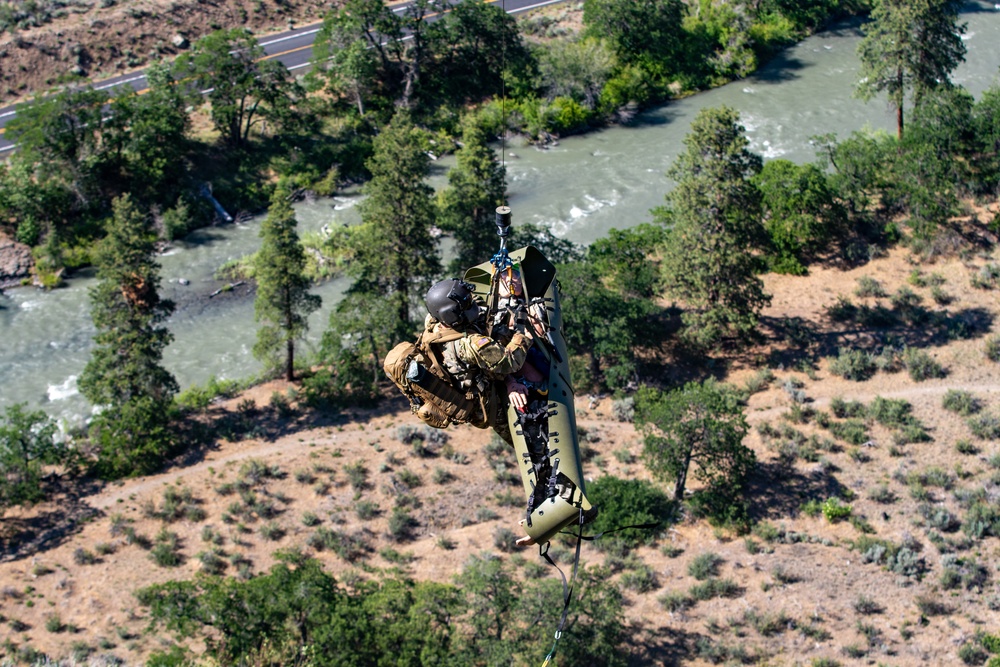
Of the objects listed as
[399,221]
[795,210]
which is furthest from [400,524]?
[795,210]

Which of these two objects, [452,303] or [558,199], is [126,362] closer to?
[558,199]

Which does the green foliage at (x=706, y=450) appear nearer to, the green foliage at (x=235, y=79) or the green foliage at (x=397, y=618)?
the green foliage at (x=397, y=618)

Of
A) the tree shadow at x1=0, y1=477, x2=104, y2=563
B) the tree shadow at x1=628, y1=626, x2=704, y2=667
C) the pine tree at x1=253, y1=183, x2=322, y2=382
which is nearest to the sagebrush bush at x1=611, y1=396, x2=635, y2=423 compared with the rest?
the tree shadow at x1=628, y1=626, x2=704, y2=667

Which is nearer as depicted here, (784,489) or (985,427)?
(784,489)

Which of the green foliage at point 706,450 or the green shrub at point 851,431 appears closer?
the green foliage at point 706,450

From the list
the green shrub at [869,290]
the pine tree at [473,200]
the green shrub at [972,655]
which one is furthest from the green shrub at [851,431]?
the pine tree at [473,200]

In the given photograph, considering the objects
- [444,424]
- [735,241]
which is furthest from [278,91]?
[444,424]

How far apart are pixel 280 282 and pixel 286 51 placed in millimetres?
29581

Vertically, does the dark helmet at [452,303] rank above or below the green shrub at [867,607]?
above

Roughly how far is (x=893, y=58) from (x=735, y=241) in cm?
1762

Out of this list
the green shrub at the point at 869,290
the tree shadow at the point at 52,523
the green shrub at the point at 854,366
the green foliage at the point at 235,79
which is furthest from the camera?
the green foliage at the point at 235,79

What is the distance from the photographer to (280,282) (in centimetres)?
4291

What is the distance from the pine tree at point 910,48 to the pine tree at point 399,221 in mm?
24683

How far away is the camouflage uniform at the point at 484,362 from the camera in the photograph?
18062mm
